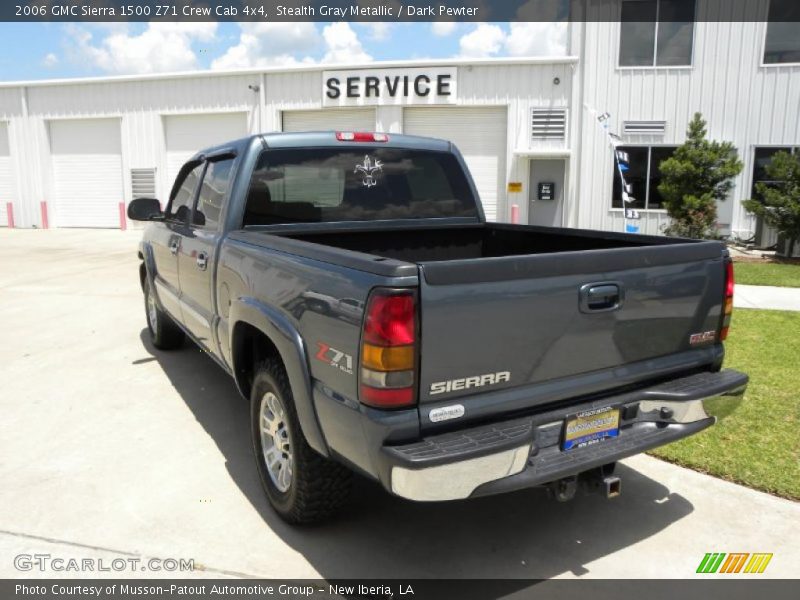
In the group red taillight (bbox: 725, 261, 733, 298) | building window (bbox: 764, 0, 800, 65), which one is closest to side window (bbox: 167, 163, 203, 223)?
red taillight (bbox: 725, 261, 733, 298)

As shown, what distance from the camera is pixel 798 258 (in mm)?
13500

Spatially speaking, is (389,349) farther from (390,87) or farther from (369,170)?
(390,87)

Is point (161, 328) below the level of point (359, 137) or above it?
below

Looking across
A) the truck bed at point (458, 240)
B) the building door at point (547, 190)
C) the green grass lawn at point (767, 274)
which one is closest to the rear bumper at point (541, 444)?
the truck bed at point (458, 240)

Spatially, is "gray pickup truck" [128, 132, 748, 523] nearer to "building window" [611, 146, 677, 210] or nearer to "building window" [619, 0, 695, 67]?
"building window" [611, 146, 677, 210]

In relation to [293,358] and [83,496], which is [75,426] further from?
[293,358]

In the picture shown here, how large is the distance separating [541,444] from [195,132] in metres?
19.6

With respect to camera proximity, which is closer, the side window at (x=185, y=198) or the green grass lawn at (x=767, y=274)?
the side window at (x=185, y=198)

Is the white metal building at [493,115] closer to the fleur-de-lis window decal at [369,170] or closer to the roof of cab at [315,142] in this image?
the roof of cab at [315,142]

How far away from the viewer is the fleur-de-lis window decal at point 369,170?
4.15m

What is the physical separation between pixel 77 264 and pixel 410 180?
1068cm

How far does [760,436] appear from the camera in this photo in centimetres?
417

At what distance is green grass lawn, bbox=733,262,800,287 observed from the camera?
404 inches

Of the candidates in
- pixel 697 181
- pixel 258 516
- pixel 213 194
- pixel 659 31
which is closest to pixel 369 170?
pixel 213 194
